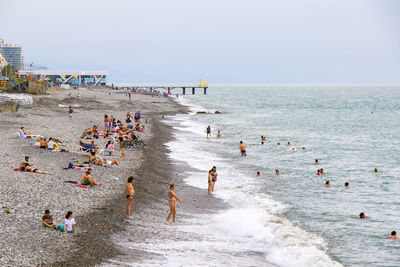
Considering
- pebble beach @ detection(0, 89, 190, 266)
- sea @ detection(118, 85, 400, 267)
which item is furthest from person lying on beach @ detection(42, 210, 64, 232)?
sea @ detection(118, 85, 400, 267)

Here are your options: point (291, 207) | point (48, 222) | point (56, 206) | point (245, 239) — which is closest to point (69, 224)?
point (48, 222)

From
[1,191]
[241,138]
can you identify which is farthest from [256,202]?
[241,138]

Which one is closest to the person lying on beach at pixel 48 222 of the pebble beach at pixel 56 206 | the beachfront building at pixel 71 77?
the pebble beach at pixel 56 206

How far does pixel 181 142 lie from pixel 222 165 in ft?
32.4

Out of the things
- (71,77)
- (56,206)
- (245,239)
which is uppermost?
(71,77)

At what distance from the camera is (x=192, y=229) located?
1490cm

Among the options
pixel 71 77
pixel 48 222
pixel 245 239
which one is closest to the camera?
pixel 48 222

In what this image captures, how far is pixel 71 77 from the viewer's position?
5015 inches

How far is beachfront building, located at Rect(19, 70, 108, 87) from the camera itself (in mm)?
121938

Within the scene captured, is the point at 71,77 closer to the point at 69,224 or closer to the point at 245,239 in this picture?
the point at 69,224

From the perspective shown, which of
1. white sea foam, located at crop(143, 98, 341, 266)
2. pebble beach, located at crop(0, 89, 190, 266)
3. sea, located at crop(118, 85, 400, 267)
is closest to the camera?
pebble beach, located at crop(0, 89, 190, 266)

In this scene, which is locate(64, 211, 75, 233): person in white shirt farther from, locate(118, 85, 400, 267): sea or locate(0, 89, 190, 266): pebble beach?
locate(118, 85, 400, 267): sea

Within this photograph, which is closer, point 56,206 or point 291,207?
point 56,206

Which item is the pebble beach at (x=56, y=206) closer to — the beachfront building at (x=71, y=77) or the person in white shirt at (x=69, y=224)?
the person in white shirt at (x=69, y=224)
